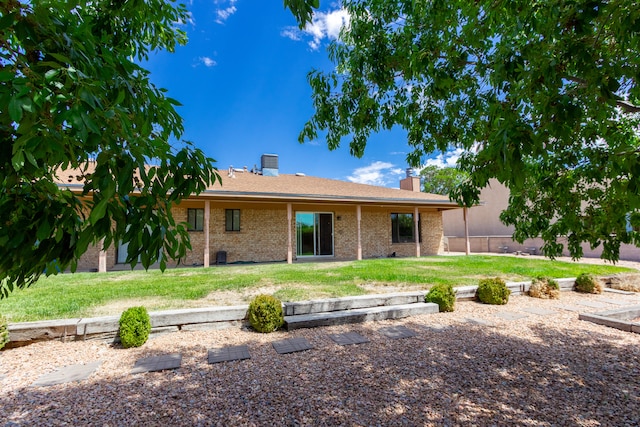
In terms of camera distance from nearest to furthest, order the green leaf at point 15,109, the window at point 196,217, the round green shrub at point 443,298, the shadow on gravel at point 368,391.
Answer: the green leaf at point 15,109, the shadow on gravel at point 368,391, the round green shrub at point 443,298, the window at point 196,217

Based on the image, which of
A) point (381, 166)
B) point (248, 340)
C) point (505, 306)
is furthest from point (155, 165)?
point (381, 166)

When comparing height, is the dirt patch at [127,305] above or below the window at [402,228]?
below

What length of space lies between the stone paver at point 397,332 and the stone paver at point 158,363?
265 cm

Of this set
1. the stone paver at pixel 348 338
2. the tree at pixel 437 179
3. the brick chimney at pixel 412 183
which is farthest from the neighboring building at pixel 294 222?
the tree at pixel 437 179

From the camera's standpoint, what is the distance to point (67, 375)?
323cm

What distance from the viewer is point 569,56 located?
1977 mm

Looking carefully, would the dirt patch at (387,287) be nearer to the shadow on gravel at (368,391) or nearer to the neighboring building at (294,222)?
the shadow on gravel at (368,391)

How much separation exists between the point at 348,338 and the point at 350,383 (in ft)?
4.14

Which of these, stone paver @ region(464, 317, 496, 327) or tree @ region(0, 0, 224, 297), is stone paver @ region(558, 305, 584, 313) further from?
tree @ region(0, 0, 224, 297)

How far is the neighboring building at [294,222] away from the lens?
12.1 m

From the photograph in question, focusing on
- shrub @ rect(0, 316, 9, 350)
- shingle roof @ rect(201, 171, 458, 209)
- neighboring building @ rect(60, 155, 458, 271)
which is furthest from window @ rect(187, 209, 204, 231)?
shrub @ rect(0, 316, 9, 350)

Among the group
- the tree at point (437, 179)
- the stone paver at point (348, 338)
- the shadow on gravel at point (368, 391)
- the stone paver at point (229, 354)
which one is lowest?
the shadow on gravel at point (368, 391)

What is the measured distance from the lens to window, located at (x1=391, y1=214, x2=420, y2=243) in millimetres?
16266

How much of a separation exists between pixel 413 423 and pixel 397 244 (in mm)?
14097
